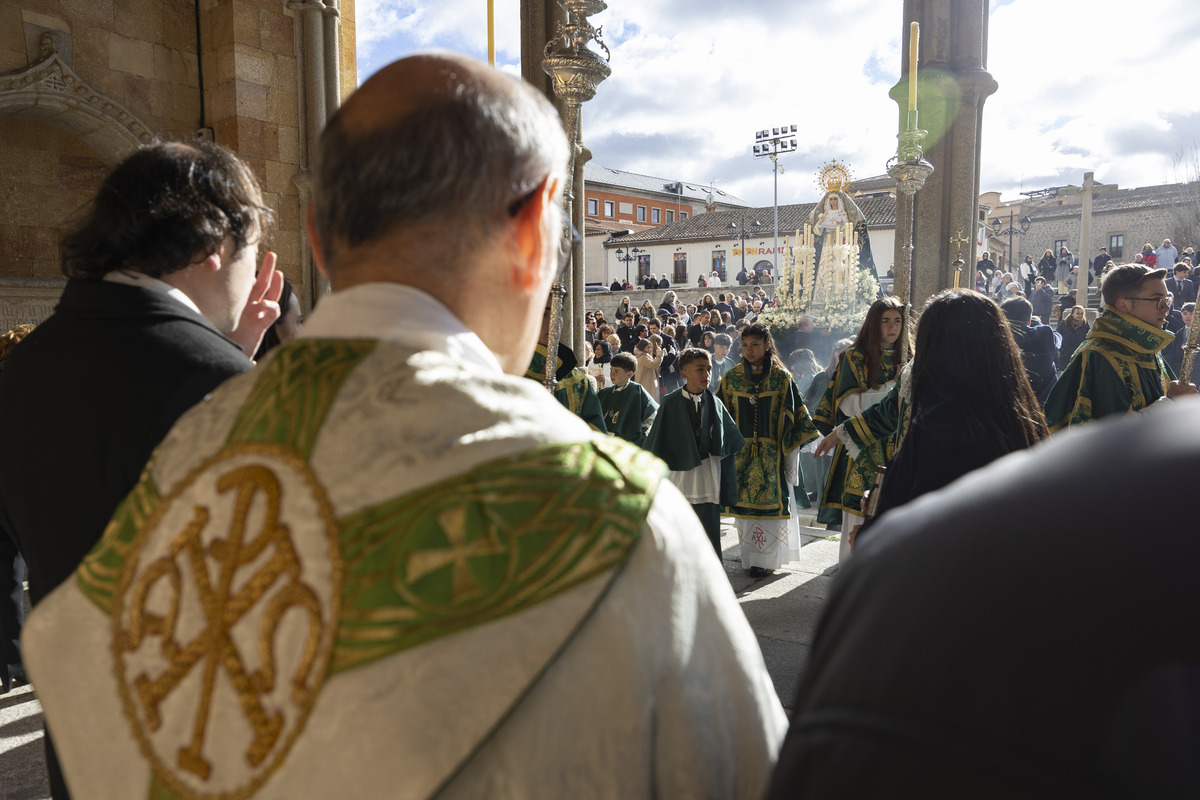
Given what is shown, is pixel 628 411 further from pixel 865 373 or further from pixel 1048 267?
pixel 1048 267

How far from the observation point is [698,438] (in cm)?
597

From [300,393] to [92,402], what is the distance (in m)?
0.69

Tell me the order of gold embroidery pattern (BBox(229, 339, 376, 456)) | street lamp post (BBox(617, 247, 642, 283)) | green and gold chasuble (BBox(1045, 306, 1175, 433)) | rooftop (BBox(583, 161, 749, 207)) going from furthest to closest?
rooftop (BBox(583, 161, 749, 207))
street lamp post (BBox(617, 247, 642, 283))
green and gold chasuble (BBox(1045, 306, 1175, 433))
gold embroidery pattern (BBox(229, 339, 376, 456))

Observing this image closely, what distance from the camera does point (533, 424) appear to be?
766 mm

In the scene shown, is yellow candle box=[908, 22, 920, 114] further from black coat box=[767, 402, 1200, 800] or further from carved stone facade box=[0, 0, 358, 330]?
black coat box=[767, 402, 1200, 800]

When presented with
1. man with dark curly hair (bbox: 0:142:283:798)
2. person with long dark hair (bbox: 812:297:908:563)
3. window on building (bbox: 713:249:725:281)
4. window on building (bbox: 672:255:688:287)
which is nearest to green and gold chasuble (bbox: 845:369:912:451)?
person with long dark hair (bbox: 812:297:908:563)

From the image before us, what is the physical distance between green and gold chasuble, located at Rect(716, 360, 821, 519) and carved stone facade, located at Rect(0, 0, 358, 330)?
12.4 ft

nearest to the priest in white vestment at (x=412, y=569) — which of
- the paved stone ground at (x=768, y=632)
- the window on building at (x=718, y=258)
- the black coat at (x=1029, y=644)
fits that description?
the black coat at (x=1029, y=644)

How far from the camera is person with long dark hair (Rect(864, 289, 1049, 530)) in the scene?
2.69m

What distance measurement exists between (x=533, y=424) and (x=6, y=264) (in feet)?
24.8

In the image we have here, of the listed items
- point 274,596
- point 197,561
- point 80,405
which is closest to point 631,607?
point 274,596

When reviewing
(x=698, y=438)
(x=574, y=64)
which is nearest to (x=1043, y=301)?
(x=698, y=438)

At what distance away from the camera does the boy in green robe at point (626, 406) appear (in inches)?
274

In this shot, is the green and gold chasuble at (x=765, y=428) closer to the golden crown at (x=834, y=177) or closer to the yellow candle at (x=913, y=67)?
the yellow candle at (x=913, y=67)
